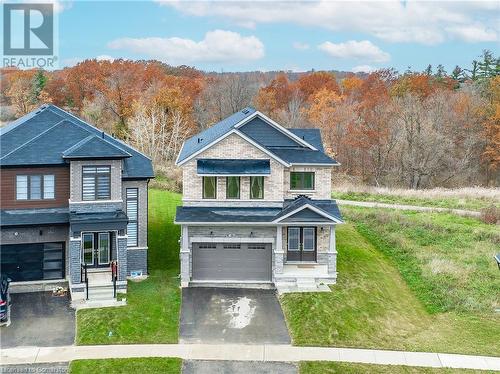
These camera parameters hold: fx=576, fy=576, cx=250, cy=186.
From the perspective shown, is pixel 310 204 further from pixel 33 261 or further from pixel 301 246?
pixel 33 261

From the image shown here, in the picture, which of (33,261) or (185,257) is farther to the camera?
(185,257)

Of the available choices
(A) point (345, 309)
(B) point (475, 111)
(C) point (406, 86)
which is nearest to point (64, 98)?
(C) point (406, 86)

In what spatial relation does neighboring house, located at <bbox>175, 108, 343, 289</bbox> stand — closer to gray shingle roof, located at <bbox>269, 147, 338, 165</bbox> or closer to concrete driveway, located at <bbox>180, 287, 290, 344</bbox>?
gray shingle roof, located at <bbox>269, 147, 338, 165</bbox>

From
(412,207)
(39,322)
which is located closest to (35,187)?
(39,322)

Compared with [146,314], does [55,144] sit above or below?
above

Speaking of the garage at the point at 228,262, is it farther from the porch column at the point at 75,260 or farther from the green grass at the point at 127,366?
the green grass at the point at 127,366

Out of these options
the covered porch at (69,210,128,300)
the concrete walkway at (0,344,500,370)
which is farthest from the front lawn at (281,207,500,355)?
the covered porch at (69,210,128,300)

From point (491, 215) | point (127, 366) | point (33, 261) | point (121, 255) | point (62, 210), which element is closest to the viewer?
point (127, 366)

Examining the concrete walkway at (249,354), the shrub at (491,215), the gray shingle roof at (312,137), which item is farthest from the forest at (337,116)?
the concrete walkway at (249,354)
